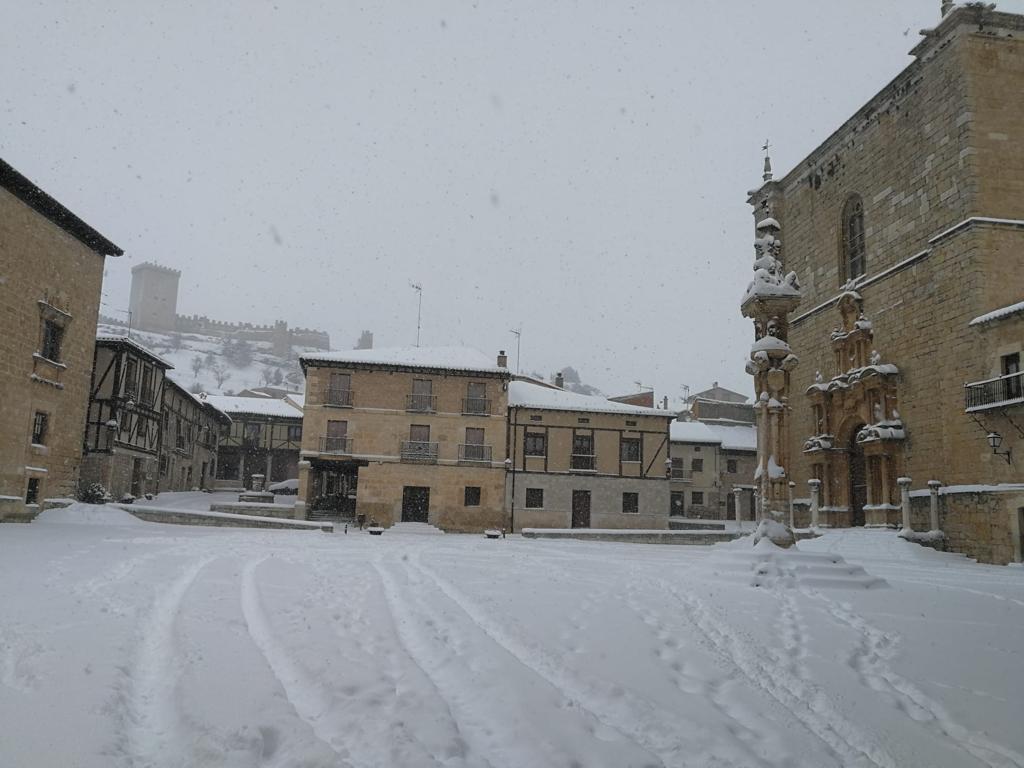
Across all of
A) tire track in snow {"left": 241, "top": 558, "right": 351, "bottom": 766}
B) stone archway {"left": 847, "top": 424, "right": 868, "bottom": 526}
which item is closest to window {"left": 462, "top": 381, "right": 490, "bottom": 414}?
stone archway {"left": 847, "top": 424, "right": 868, "bottom": 526}

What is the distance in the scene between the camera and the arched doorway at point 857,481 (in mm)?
21219

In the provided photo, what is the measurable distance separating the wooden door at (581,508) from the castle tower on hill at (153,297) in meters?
111

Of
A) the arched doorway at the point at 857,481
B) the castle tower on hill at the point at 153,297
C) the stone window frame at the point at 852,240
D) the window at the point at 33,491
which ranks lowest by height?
the window at the point at 33,491

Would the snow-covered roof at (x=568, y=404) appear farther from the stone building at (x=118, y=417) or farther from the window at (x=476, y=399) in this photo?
the stone building at (x=118, y=417)

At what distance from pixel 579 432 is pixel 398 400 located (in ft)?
27.2

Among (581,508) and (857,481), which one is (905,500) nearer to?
(857,481)

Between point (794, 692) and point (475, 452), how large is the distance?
27.3m

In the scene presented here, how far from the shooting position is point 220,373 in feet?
350

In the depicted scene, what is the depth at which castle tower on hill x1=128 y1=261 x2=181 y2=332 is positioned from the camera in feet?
408

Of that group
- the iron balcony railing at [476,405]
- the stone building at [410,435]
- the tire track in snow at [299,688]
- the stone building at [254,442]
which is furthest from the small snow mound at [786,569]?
the stone building at [254,442]

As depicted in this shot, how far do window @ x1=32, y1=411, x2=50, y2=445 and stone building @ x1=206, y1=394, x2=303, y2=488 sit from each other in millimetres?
26648

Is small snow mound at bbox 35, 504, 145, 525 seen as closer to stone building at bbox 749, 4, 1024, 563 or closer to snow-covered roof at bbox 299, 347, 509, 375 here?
snow-covered roof at bbox 299, 347, 509, 375

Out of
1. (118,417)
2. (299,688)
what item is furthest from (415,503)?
(299,688)

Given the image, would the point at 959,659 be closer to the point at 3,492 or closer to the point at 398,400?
the point at 3,492
